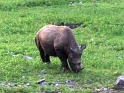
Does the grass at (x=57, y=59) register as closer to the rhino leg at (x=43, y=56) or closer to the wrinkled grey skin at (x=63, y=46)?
the rhino leg at (x=43, y=56)

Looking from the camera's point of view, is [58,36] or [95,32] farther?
[95,32]

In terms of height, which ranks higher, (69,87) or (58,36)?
(58,36)

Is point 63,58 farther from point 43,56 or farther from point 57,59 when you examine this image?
point 57,59

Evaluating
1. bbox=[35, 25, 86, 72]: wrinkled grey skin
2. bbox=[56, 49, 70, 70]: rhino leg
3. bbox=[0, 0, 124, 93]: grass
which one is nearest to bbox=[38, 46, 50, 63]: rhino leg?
bbox=[0, 0, 124, 93]: grass

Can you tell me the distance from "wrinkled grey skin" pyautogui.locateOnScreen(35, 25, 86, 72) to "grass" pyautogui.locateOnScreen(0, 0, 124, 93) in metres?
0.28

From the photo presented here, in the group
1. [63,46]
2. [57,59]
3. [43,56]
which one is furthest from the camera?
[57,59]

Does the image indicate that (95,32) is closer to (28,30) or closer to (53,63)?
(28,30)

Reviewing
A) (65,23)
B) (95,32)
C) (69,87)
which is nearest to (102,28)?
(95,32)

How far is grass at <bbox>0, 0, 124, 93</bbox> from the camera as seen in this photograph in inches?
433

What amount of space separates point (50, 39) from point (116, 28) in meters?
5.27

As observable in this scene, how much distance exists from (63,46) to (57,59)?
4.72ft

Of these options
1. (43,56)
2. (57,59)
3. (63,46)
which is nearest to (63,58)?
(63,46)

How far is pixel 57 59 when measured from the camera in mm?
12992

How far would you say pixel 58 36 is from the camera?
1173 centimetres
